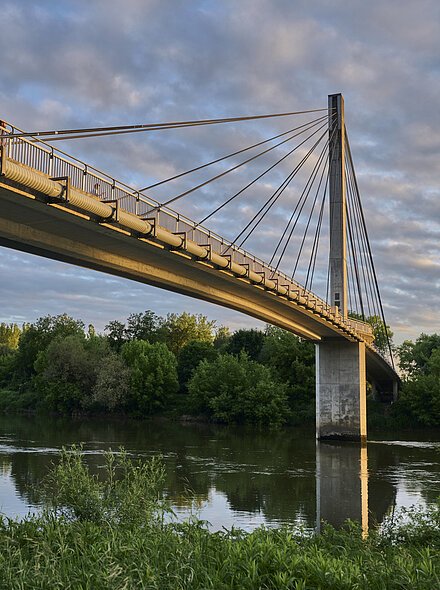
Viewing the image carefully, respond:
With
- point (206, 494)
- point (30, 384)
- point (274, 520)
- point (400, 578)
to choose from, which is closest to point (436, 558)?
point (400, 578)

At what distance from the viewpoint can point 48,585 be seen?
22.3 feet

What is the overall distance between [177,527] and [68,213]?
10.1 metres

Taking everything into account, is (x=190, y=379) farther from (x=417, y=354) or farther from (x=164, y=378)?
(x=417, y=354)

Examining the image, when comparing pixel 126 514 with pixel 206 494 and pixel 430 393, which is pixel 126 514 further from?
pixel 430 393

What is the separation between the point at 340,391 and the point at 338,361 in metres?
2.01

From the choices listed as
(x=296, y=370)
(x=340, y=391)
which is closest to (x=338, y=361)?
(x=340, y=391)

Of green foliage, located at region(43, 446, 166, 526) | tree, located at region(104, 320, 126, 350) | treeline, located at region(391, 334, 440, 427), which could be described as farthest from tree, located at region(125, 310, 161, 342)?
green foliage, located at region(43, 446, 166, 526)

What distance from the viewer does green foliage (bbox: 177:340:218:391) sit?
70.3 metres

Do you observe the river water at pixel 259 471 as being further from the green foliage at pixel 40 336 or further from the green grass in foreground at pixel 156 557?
the green foliage at pixel 40 336

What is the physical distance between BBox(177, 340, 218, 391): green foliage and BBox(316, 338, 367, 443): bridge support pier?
27265 mm

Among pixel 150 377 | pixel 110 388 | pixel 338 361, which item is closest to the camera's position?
pixel 338 361

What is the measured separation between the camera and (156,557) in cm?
766

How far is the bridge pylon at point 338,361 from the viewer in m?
42.2

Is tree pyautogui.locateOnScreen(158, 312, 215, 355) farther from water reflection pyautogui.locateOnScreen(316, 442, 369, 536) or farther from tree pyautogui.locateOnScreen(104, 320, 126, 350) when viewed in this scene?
water reflection pyautogui.locateOnScreen(316, 442, 369, 536)
